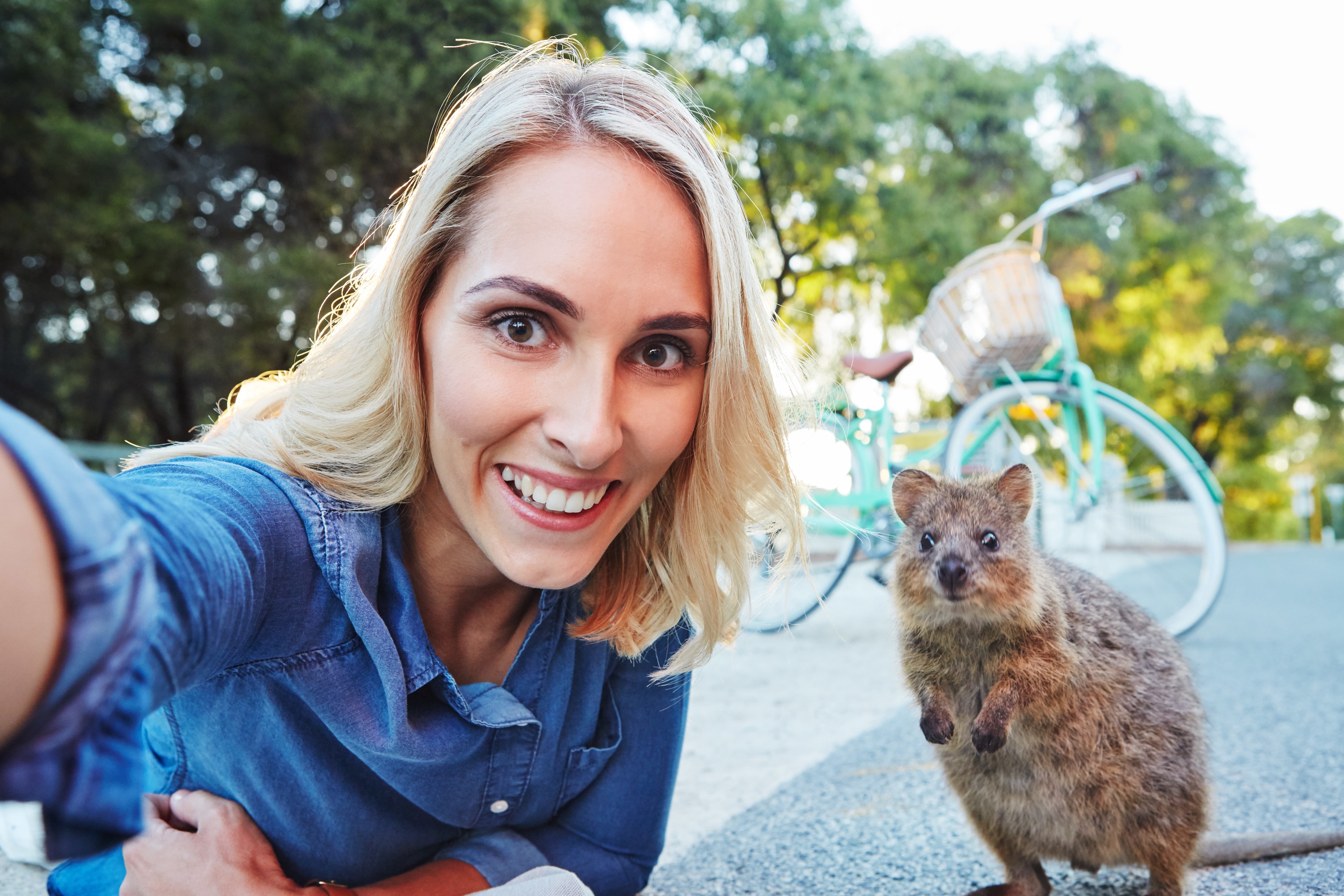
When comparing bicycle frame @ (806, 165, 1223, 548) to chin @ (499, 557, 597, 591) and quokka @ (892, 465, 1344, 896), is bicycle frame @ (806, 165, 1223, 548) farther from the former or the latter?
chin @ (499, 557, 597, 591)

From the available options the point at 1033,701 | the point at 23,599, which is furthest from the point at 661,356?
the point at 23,599

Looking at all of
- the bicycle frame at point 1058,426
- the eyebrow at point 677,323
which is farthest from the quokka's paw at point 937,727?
the bicycle frame at point 1058,426

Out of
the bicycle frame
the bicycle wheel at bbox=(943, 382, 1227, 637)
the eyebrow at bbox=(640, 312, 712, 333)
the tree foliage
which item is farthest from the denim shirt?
the tree foliage

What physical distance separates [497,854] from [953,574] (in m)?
0.85

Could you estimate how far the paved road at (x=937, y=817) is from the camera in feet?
5.65

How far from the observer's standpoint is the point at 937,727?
1332 millimetres

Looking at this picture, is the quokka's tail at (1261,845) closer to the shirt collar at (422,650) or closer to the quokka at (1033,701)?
the quokka at (1033,701)

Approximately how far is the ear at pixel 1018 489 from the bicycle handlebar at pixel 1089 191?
1.96 meters

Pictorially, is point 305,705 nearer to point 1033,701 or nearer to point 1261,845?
point 1033,701

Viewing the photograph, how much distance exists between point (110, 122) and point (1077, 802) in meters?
11.5

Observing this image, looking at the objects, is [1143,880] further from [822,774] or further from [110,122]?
[110,122]

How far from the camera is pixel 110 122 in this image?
393 inches

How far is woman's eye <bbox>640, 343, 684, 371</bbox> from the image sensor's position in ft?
4.54

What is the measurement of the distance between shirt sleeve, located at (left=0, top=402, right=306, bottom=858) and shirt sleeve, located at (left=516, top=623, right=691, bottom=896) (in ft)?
3.14
